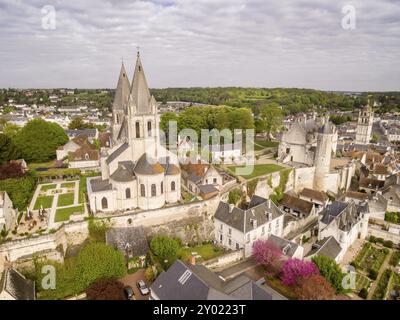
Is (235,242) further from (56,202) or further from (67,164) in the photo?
(67,164)

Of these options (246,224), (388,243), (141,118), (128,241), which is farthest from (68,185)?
(388,243)

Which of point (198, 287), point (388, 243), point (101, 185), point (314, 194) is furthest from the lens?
point (314, 194)

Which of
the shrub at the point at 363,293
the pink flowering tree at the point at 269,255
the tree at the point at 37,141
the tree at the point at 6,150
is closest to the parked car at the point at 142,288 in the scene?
the pink flowering tree at the point at 269,255

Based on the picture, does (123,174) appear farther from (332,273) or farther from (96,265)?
(332,273)

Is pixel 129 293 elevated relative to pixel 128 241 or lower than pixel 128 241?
lower

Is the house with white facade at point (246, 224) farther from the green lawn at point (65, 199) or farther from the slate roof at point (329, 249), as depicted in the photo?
the green lawn at point (65, 199)
